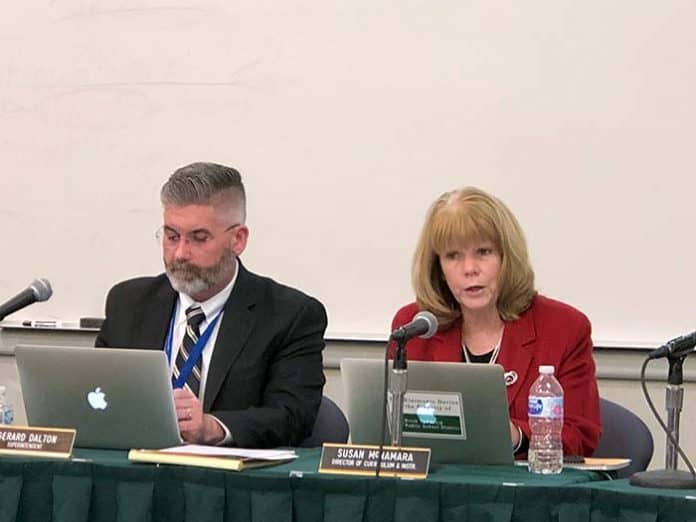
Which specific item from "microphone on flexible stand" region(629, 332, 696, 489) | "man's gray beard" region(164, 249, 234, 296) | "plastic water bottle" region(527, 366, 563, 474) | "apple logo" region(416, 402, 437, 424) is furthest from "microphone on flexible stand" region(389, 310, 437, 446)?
"man's gray beard" region(164, 249, 234, 296)

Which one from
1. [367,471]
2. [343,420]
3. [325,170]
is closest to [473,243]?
[343,420]

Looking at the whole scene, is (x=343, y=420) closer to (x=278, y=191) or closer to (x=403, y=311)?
(x=403, y=311)

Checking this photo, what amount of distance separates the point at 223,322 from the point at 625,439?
1089 mm

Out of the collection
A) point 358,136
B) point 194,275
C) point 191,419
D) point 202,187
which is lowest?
point 191,419

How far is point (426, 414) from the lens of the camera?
2.97 meters

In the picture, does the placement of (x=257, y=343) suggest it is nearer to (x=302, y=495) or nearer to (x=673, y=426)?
(x=302, y=495)

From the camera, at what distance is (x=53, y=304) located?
5008mm

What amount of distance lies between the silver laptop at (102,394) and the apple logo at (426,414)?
0.55 meters

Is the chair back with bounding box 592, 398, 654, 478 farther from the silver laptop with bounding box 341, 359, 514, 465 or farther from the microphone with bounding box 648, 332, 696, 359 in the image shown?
the microphone with bounding box 648, 332, 696, 359

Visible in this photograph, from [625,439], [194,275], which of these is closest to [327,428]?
[194,275]

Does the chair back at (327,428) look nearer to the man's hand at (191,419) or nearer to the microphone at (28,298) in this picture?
the man's hand at (191,419)

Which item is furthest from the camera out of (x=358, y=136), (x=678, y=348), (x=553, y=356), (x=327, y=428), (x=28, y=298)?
(x=358, y=136)

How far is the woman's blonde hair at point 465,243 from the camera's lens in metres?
3.49

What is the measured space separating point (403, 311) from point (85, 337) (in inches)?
64.8
